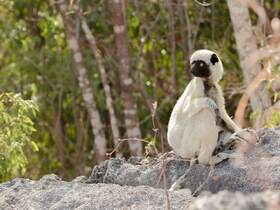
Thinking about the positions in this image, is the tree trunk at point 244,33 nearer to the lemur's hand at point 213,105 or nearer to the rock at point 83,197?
the lemur's hand at point 213,105

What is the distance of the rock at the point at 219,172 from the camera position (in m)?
6.55

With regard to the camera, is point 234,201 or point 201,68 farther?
point 201,68

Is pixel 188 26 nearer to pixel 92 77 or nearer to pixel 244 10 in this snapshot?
pixel 92 77

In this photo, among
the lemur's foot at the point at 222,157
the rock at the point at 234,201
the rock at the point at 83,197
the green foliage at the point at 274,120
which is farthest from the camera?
the green foliage at the point at 274,120

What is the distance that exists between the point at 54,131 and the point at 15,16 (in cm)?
232

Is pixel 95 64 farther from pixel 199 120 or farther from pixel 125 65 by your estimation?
pixel 199 120

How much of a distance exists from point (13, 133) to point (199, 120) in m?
2.27

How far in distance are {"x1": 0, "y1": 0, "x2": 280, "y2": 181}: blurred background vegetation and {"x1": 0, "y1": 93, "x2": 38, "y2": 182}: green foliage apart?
6079mm

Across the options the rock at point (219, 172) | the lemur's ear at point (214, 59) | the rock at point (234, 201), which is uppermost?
the lemur's ear at point (214, 59)

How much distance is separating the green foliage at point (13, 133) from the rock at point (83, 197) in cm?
114

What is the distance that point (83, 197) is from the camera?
656 centimetres

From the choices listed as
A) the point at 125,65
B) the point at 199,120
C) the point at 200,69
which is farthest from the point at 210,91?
the point at 125,65

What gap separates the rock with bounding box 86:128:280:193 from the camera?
6.55m

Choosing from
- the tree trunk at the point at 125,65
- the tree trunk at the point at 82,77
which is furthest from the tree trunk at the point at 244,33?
the tree trunk at the point at 82,77
